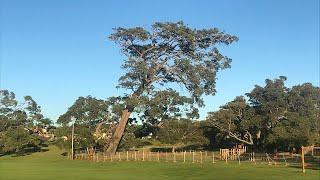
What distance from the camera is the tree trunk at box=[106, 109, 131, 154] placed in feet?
227

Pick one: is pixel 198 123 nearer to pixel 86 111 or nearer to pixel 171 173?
pixel 86 111

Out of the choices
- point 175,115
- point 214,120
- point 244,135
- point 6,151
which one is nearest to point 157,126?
point 175,115

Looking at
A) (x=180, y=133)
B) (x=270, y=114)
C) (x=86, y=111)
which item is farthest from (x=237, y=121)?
(x=86, y=111)

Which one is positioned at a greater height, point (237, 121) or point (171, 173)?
point (237, 121)

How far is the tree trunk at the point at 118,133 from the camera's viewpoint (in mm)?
69062

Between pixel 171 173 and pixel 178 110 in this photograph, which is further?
pixel 178 110

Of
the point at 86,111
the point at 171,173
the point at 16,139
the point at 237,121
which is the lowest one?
the point at 171,173

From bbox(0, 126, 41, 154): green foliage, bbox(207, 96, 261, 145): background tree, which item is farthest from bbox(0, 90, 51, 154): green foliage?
bbox(207, 96, 261, 145): background tree

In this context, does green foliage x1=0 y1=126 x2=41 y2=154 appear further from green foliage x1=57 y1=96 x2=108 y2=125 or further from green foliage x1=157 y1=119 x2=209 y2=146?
green foliage x1=157 y1=119 x2=209 y2=146

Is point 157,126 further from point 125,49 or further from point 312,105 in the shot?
point 312,105

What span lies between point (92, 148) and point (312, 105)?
3512 centimetres

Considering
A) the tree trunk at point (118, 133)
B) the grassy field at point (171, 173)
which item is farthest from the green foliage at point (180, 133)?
the grassy field at point (171, 173)

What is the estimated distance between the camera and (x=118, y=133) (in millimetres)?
70250

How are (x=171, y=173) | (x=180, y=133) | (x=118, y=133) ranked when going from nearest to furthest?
(x=171, y=173), (x=118, y=133), (x=180, y=133)
